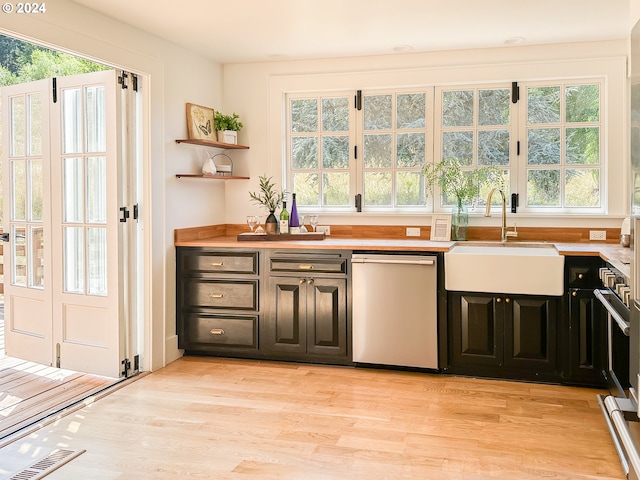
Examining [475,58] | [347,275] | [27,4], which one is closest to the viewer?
[27,4]

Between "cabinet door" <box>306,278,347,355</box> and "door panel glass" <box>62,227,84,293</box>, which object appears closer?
"door panel glass" <box>62,227,84,293</box>

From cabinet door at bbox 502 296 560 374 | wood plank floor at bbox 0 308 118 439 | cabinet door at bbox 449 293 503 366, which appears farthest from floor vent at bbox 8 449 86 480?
cabinet door at bbox 502 296 560 374

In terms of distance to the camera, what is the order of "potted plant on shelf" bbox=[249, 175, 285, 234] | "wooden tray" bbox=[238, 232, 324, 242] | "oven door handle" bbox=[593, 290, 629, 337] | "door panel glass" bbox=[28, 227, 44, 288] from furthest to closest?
1. "potted plant on shelf" bbox=[249, 175, 285, 234]
2. "wooden tray" bbox=[238, 232, 324, 242]
3. "door panel glass" bbox=[28, 227, 44, 288]
4. "oven door handle" bbox=[593, 290, 629, 337]

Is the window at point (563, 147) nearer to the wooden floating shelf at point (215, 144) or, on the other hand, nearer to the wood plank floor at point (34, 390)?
the wooden floating shelf at point (215, 144)

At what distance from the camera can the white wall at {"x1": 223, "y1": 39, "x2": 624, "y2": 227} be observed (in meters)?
4.31

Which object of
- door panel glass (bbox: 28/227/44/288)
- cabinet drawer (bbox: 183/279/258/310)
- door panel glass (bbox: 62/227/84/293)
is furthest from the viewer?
cabinet drawer (bbox: 183/279/258/310)

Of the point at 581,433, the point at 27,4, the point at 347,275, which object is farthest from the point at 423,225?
the point at 27,4

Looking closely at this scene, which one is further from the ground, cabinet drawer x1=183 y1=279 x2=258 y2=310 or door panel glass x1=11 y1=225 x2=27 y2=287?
door panel glass x1=11 y1=225 x2=27 y2=287

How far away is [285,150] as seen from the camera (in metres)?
5.06

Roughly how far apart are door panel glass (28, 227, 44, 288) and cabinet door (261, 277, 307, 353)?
1.58 meters

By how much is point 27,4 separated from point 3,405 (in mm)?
2250

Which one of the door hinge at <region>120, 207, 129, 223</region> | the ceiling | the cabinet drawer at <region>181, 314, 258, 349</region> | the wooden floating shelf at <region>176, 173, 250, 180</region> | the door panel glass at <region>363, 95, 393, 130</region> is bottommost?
the cabinet drawer at <region>181, 314, 258, 349</region>

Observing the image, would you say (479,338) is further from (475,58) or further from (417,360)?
(475,58)

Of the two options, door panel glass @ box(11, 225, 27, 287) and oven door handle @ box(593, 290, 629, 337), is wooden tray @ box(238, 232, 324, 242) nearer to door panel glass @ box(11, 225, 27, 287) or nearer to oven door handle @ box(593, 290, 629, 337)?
door panel glass @ box(11, 225, 27, 287)
